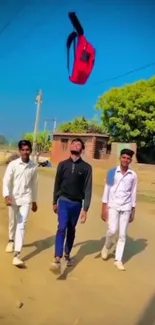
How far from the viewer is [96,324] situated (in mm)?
4457

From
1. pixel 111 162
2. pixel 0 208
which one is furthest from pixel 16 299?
pixel 111 162

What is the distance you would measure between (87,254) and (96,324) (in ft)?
9.53

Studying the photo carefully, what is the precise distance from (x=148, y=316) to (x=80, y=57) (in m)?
4.85

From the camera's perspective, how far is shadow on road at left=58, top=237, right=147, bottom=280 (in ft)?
23.2

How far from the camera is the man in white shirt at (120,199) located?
6758 mm

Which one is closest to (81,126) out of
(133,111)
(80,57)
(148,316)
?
(133,111)

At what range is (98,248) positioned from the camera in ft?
25.9

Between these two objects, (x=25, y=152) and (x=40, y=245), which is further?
(x=40, y=245)

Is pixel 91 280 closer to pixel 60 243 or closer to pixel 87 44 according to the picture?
pixel 60 243

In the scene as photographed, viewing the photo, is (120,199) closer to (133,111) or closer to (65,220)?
(65,220)

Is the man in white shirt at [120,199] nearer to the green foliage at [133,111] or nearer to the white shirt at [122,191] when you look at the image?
the white shirt at [122,191]

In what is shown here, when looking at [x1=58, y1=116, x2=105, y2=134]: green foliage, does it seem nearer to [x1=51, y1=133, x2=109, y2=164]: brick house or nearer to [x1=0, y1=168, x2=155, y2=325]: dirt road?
[x1=51, y1=133, x2=109, y2=164]: brick house

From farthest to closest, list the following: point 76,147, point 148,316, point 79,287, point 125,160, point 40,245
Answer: point 40,245 → point 125,160 → point 76,147 → point 79,287 → point 148,316

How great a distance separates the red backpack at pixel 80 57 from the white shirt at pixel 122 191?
2.11m
